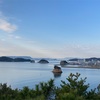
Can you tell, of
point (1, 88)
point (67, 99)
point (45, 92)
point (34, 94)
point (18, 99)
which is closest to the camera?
point (67, 99)

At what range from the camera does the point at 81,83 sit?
14656 mm

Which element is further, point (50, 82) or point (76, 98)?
point (50, 82)

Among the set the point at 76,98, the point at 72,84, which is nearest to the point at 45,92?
the point at 72,84

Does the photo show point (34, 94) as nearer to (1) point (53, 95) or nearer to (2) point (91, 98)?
(1) point (53, 95)

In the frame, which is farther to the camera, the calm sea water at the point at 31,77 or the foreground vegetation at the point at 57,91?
the calm sea water at the point at 31,77

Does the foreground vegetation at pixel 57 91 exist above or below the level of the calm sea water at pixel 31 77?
above

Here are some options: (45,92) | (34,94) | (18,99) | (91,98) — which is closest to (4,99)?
(18,99)

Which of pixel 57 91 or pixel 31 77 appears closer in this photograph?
pixel 57 91

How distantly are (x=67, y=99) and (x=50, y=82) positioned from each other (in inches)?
183

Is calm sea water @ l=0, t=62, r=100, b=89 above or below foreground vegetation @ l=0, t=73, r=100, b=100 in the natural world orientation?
below

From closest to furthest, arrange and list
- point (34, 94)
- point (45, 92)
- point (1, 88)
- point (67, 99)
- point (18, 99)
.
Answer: point (67, 99) < point (18, 99) < point (34, 94) < point (45, 92) < point (1, 88)

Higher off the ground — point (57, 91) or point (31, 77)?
point (57, 91)

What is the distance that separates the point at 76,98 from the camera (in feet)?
37.3

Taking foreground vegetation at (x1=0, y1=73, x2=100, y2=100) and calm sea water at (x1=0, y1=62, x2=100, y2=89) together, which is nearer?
foreground vegetation at (x1=0, y1=73, x2=100, y2=100)
